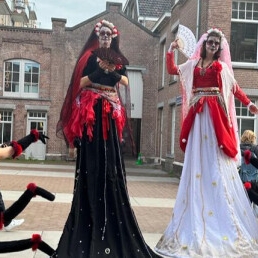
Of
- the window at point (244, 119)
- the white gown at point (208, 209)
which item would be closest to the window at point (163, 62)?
the window at point (244, 119)

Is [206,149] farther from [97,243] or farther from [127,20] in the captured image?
[127,20]

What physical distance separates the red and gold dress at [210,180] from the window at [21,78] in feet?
65.1

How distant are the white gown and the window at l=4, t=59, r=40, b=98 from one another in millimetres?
20097

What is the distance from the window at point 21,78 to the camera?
24.2m

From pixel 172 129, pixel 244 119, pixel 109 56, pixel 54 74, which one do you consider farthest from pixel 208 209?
pixel 54 74

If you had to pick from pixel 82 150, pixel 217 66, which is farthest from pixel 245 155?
pixel 82 150

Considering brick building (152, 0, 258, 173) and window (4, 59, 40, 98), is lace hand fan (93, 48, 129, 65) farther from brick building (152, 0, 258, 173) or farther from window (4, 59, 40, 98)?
window (4, 59, 40, 98)

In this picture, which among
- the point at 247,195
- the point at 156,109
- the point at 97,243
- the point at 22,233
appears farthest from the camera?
the point at 156,109

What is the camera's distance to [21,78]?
953 inches

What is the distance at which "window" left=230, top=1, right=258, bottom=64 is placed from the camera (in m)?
14.5

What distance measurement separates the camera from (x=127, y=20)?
2447 cm

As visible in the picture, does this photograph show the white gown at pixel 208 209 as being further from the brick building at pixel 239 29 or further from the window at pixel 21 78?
the window at pixel 21 78

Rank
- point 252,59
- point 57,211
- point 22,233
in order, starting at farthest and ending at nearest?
point 252,59 < point 57,211 < point 22,233

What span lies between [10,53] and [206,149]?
68.4ft
